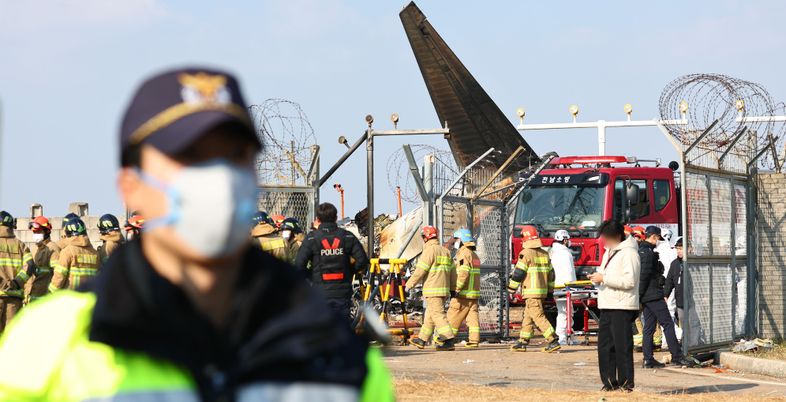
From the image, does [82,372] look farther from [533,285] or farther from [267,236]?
[533,285]

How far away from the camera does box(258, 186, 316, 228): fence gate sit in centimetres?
1697

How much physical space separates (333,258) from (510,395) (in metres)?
2.26

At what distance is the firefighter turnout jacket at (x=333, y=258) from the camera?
1270cm

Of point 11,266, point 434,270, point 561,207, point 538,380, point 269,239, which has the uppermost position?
point 561,207

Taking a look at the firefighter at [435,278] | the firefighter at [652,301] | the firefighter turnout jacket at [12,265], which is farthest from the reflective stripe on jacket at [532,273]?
the firefighter turnout jacket at [12,265]

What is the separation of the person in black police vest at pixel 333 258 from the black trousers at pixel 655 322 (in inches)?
154

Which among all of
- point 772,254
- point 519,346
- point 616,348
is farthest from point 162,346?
point 772,254

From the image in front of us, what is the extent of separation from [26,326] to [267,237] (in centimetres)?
1260

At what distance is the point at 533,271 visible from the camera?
17.8 meters

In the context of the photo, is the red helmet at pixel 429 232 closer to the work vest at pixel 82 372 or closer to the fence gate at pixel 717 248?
the fence gate at pixel 717 248

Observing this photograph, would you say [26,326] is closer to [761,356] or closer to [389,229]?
[761,356]

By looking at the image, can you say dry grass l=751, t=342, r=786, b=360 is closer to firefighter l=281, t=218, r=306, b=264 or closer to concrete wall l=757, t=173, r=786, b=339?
concrete wall l=757, t=173, r=786, b=339

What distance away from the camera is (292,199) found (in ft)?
56.3

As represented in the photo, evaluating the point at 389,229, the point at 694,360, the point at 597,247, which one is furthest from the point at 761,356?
the point at 389,229
